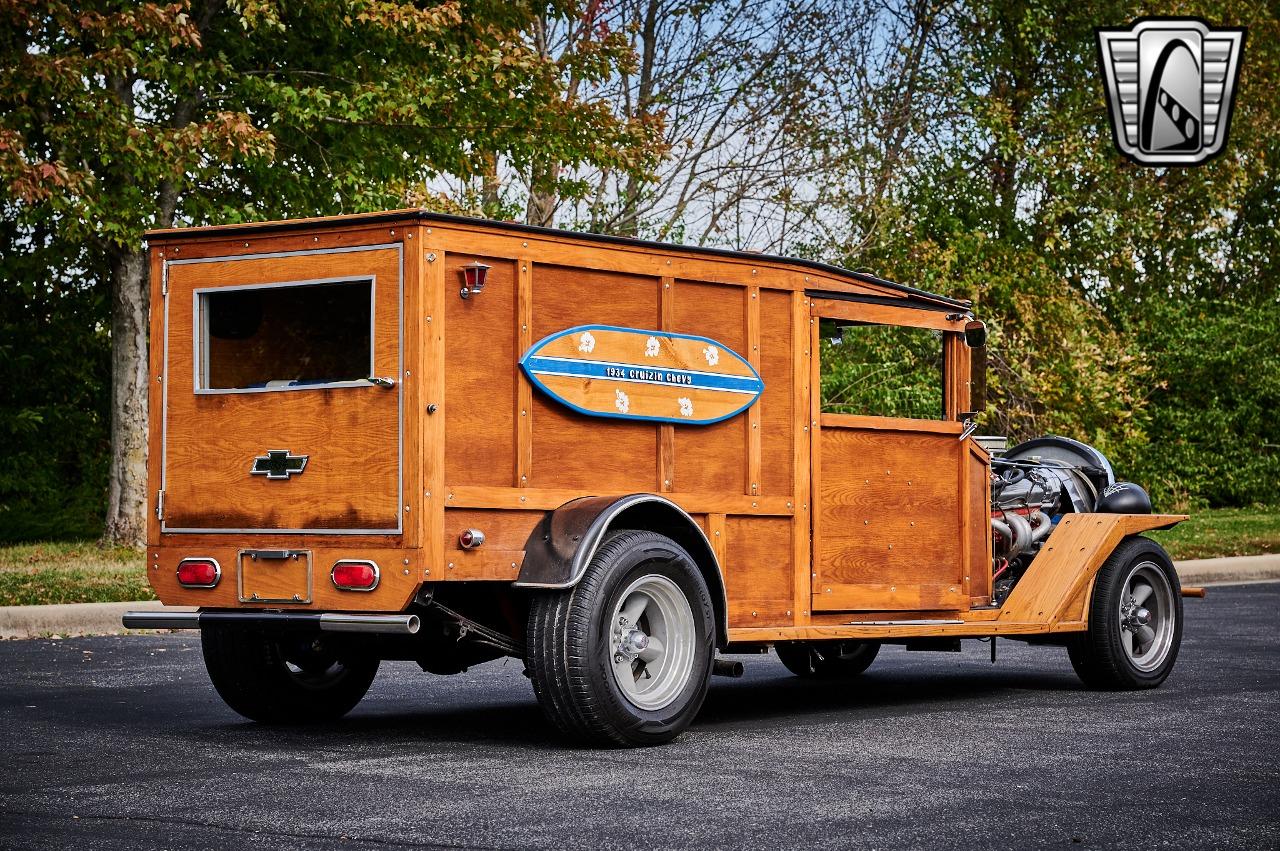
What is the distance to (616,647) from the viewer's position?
7.46 m

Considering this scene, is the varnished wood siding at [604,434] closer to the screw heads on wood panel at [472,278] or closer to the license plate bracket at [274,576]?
the screw heads on wood panel at [472,278]

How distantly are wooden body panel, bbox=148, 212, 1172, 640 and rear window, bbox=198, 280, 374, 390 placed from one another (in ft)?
0.55

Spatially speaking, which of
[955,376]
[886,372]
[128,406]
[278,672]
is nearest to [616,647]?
[278,672]

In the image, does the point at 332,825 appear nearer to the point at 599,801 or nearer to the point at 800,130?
the point at 599,801

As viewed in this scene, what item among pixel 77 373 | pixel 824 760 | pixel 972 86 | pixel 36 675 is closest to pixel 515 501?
pixel 824 760

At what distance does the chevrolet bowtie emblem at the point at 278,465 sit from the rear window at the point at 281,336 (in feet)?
1.36

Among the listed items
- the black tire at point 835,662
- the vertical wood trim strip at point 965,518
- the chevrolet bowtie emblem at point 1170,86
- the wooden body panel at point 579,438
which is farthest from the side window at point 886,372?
the wooden body panel at point 579,438

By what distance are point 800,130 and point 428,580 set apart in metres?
15.8

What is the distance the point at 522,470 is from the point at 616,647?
0.88 meters

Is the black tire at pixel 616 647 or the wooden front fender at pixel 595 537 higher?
the wooden front fender at pixel 595 537

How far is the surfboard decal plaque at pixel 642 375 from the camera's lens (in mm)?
7688

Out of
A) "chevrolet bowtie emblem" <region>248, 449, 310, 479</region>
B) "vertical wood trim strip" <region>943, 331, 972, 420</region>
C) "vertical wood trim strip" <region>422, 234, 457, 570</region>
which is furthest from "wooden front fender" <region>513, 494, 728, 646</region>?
"vertical wood trim strip" <region>943, 331, 972, 420</region>

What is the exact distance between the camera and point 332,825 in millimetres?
5684

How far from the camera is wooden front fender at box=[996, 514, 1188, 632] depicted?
31.8 feet
